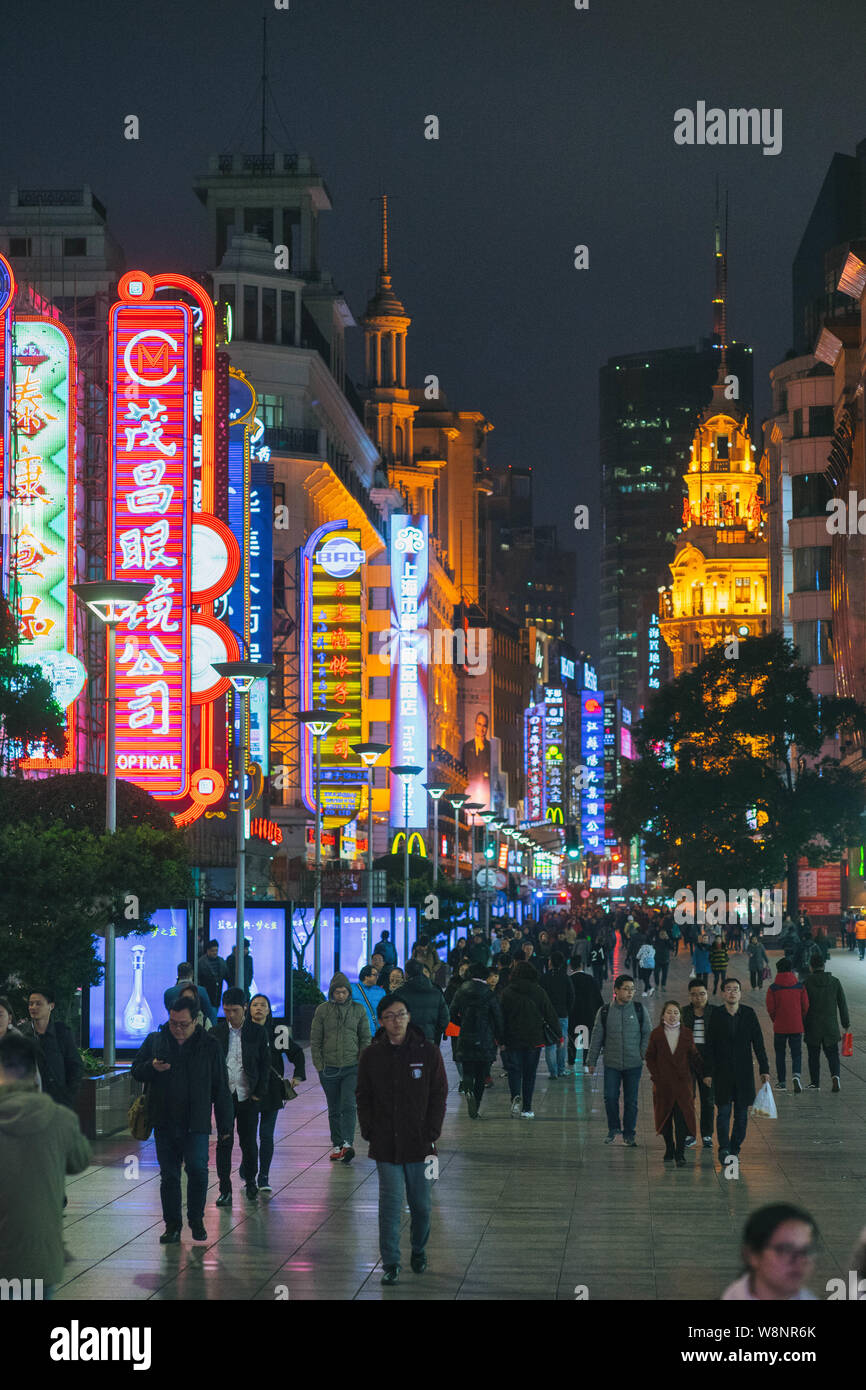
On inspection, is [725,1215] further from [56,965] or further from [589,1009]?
[589,1009]

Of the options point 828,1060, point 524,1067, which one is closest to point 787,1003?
point 828,1060

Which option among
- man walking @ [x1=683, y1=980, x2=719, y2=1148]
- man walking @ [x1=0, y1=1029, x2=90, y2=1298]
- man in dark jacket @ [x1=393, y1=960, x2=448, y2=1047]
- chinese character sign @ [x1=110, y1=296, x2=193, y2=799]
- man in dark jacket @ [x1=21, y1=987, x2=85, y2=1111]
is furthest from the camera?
chinese character sign @ [x1=110, y1=296, x2=193, y2=799]

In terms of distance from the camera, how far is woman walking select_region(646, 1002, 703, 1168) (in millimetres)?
17297

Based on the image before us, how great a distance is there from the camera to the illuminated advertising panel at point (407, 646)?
297 feet

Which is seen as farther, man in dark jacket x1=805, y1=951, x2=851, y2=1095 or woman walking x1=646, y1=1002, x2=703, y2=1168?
man in dark jacket x1=805, y1=951, x2=851, y2=1095

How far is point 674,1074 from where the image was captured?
56.7 ft

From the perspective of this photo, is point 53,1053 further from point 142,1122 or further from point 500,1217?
point 500,1217

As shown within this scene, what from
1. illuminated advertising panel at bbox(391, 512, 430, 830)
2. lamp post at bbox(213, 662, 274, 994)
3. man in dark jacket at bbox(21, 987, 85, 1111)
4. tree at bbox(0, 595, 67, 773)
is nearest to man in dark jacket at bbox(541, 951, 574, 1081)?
lamp post at bbox(213, 662, 274, 994)

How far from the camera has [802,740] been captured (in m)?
74.3

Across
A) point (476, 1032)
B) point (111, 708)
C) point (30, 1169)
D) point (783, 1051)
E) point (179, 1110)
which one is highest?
point (111, 708)

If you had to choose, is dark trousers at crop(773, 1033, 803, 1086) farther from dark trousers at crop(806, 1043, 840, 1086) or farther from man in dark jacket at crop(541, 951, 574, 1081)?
man in dark jacket at crop(541, 951, 574, 1081)

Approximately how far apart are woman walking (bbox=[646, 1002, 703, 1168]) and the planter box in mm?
4905

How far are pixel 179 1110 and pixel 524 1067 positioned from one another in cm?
875

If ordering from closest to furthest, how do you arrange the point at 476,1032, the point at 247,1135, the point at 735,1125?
the point at 247,1135
the point at 735,1125
the point at 476,1032
